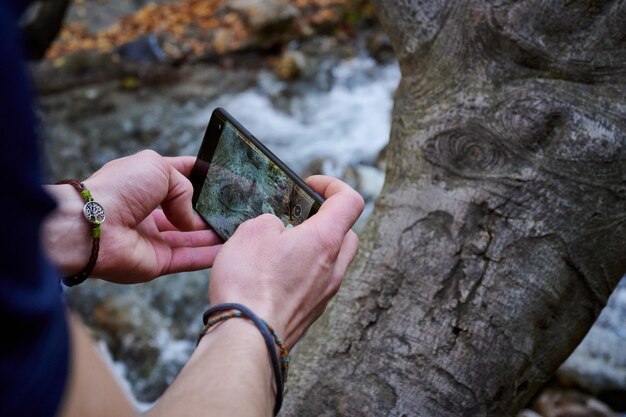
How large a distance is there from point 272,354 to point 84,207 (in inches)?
25.2

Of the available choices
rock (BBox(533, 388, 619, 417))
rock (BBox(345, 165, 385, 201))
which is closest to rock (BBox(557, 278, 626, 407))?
rock (BBox(533, 388, 619, 417))


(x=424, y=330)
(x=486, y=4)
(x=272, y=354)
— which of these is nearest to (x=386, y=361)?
(x=424, y=330)

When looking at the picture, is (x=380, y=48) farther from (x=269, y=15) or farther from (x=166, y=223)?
(x=166, y=223)

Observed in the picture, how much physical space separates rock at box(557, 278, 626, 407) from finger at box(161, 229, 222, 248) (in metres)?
2.13

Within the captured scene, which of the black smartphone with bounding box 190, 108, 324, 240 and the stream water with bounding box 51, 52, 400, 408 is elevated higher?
the black smartphone with bounding box 190, 108, 324, 240

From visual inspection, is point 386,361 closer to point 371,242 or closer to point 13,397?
point 371,242

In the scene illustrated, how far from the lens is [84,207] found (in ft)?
5.16

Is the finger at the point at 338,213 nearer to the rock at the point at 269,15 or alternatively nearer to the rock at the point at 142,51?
the rock at the point at 269,15

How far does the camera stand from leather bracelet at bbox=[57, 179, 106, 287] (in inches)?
62.0

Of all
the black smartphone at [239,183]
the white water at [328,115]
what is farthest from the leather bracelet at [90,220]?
the white water at [328,115]

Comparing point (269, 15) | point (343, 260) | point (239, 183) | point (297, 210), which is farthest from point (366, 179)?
point (343, 260)

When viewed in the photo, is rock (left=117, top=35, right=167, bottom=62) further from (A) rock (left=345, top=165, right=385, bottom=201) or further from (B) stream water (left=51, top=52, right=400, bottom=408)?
(A) rock (left=345, top=165, right=385, bottom=201)

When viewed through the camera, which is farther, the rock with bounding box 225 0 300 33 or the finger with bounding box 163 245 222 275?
the rock with bounding box 225 0 300 33

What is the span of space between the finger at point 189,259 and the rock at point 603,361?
7.05 feet
